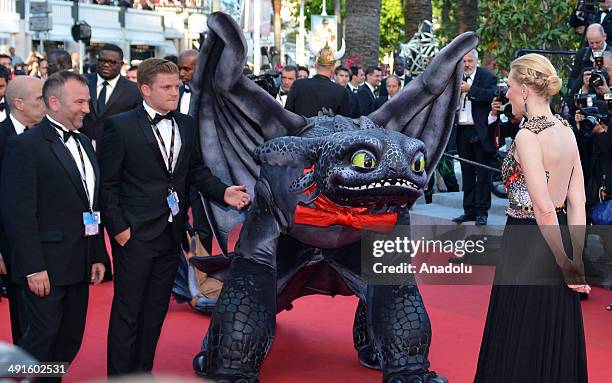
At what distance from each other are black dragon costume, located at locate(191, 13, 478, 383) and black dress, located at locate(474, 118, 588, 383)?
52 cm

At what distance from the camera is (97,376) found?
212 inches

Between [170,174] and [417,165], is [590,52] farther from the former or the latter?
[170,174]

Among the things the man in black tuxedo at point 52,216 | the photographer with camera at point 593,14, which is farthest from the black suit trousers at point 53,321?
the photographer with camera at point 593,14

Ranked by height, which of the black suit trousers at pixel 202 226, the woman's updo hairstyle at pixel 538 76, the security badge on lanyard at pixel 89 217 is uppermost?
the woman's updo hairstyle at pixel 538 76

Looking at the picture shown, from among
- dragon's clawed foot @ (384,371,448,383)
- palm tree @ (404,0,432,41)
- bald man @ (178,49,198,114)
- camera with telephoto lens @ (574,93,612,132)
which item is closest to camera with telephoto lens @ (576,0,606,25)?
camera with telephoto lens @ (574,93,612,132)

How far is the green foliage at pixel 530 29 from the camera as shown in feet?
37.3

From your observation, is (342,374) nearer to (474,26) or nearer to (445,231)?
(445,231)

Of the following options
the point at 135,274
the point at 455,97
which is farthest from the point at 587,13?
the point at 135,274

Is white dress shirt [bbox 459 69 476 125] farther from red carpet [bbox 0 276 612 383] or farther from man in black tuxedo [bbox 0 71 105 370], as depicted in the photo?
man in black tuxedo [bbox 0 71 105 370]

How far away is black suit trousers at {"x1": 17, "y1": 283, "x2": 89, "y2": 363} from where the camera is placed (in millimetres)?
4477

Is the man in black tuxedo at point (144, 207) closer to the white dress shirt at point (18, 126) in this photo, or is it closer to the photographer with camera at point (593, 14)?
the white dress shirt at point (18, 126)

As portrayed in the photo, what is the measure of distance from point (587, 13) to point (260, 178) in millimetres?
5930

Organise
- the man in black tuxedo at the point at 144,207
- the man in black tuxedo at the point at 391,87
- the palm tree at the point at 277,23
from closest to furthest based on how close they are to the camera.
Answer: the man in black tuxedo at the point at 144,207, the man in black tuxedo at the point at 391,87, the palm tree at the point at 277,23

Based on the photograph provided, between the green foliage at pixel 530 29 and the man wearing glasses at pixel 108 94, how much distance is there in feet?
17.2
